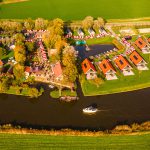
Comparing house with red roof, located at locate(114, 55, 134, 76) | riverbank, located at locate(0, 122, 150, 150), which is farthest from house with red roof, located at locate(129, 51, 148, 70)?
riverbank, located at locate(0, 122, 150, 150)

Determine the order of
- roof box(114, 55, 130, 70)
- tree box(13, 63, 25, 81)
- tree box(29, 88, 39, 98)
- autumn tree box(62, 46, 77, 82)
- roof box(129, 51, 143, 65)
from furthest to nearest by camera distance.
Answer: roof box(129, 51, 143, 65)
roof box(114, 55, 130, 70)
tree box(13, 63, 25, 81)
autumn tree box(62, 46, 77, 82)
tree box(29, 88, 39, 98)

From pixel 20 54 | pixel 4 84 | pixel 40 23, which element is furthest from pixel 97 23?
pixel 4 84

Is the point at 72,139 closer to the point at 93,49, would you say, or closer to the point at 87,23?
the point at 93,49

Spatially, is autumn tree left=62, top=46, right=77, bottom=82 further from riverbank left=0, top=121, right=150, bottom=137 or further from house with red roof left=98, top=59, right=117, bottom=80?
riverbank left=0, top=121, right=150, bottom=137

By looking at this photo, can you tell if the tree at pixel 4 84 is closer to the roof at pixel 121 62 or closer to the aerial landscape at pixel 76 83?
the aerial landscape at pixel 76 83

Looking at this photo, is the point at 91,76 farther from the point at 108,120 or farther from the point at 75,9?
the point at 75,9

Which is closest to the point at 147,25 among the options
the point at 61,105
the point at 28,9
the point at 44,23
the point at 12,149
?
the point at 44,23

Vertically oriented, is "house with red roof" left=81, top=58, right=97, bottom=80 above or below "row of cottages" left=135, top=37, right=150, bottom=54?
below
